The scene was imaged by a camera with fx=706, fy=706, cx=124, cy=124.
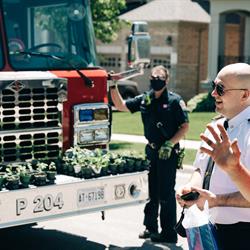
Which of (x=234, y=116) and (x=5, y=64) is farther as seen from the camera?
(x=5, y=64)

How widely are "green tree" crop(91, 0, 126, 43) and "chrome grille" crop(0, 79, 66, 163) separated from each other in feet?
38.3

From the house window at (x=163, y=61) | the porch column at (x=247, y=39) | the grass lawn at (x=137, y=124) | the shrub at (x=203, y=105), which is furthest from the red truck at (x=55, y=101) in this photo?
the house window at (x=163, y=61)

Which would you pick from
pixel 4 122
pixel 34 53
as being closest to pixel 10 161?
pixel 4 122

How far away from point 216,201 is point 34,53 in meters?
3.65

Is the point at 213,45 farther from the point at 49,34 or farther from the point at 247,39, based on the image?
the point at 49,34

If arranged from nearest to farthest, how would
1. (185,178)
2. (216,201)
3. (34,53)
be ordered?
(216,201) → (34,53) → (185,178)

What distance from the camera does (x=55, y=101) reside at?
657cm

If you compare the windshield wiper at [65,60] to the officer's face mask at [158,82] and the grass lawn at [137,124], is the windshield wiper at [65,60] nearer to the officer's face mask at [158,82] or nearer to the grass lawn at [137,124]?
the officer's face mask at [158,82]

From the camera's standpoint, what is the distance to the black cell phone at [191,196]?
3.73 m

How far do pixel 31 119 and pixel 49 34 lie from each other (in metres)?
1.19

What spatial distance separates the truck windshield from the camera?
6.85m

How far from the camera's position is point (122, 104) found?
758 cm

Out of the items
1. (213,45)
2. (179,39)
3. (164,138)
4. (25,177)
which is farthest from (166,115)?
(179,39)

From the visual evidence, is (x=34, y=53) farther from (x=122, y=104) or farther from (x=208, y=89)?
(x=208, y=89)
